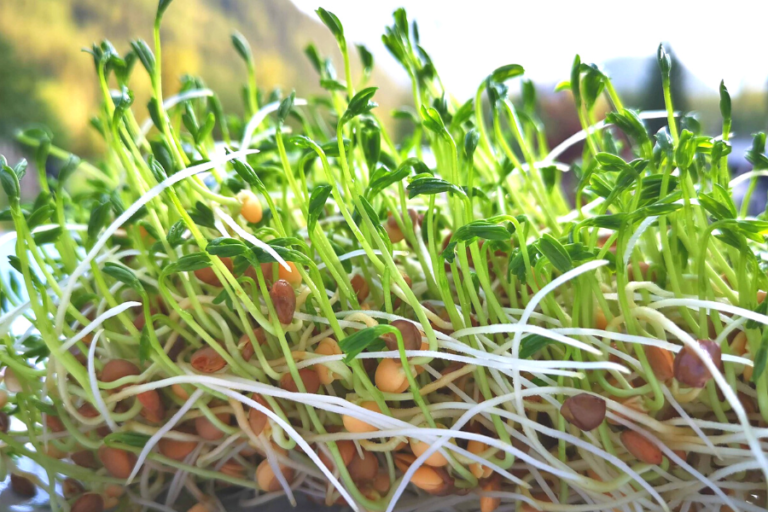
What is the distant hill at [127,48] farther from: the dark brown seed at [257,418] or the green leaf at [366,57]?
the dark brown seed at [257,418]

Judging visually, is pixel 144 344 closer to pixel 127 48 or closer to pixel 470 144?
pixel 470 144

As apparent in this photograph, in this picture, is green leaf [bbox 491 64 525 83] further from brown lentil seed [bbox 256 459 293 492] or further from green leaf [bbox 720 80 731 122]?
brown lentil seed [bbox 256 459 293 492]

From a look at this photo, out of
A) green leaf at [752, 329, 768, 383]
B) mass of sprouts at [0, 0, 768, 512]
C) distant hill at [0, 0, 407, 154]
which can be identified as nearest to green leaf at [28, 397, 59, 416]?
mass of sprouts at [0, 0, 768, 512]

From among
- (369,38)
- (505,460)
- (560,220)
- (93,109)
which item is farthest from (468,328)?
(93,109)

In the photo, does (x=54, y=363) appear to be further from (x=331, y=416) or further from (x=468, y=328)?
(x=468, y=328)

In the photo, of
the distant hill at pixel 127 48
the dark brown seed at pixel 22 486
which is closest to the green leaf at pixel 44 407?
the dark brown seed at pixel 22 486

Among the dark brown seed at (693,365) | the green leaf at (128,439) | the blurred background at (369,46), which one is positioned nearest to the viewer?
the dark brown seed at (693,365)
